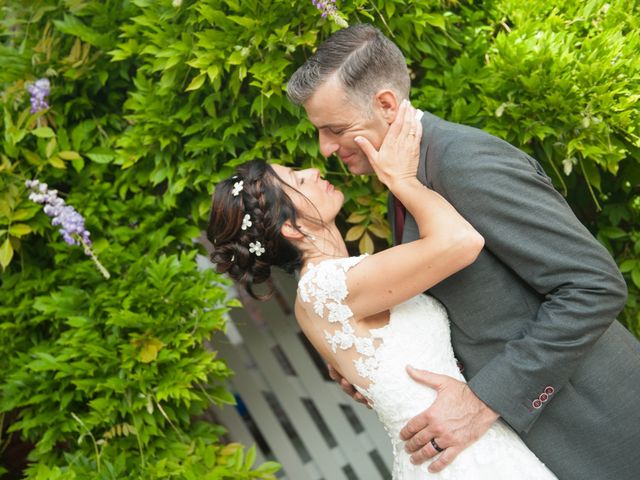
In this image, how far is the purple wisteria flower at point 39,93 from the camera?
115 inches

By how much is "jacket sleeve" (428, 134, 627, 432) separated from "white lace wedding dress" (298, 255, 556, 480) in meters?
0.22

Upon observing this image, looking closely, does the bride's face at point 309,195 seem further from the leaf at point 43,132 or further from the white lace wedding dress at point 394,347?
the leaf at point 43,132

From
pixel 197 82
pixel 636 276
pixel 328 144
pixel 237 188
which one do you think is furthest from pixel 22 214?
pixel 636 276

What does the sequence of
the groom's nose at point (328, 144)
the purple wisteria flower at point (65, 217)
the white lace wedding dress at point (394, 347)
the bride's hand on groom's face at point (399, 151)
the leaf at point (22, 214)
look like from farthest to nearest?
the leaf at point (22, 214) → the purple wisteria flower at point (65, 217) → the groom's nose at point (328, 144) → the white lace wedding dress at point (394, 347) → the bride's hand on groom's face at point (399, 151)

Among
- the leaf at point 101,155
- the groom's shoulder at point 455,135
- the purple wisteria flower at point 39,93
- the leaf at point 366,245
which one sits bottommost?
the leaf at point 101,155

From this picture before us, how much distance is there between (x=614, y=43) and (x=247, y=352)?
2481 millimetres

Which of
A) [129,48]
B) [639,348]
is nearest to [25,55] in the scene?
[129,48]

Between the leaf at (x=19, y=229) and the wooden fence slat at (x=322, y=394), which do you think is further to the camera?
the wooden fence slat at (x=322, y=394)

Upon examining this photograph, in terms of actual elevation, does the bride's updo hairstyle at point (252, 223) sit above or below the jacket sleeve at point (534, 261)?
below

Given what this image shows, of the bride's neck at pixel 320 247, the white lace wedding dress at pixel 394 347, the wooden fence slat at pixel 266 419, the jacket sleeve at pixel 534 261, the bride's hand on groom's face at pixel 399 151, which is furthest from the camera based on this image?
the wooden fence slat at pixel 266 419

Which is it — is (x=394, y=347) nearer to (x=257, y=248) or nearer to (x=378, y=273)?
(x=378, y=273)

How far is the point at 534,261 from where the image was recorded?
5.46 feet

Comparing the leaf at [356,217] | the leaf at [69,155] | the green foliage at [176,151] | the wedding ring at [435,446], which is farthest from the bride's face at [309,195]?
the leaf at [69,155]

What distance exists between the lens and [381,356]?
1.95 m
